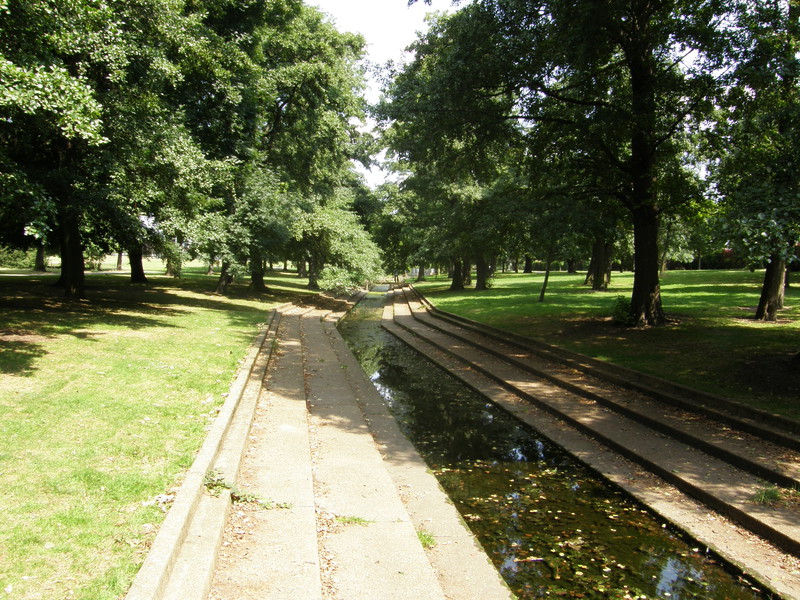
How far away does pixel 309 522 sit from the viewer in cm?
467

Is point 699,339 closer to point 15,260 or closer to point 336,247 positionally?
point 336,247

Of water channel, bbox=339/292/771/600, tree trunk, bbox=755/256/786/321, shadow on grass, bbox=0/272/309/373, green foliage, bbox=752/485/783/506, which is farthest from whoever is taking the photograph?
tree trunk, bbox=755/256/786/321

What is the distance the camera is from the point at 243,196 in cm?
2008

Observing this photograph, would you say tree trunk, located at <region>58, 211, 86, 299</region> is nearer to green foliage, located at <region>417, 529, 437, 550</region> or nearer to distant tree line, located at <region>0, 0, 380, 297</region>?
distant tree line, located at <region>0, 0, 380, 297</region>

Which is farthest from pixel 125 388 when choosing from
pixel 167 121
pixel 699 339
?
pixel 699 339

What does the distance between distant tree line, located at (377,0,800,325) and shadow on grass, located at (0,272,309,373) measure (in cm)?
907

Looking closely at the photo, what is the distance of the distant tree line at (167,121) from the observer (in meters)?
8.70

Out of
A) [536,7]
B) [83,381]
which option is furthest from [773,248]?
[83,381]

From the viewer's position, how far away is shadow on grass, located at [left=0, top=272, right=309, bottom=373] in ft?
31.4

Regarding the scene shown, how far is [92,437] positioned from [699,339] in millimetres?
12278

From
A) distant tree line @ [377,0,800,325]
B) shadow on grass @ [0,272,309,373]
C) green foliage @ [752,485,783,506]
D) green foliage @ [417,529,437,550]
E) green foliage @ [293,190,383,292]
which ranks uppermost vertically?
distant tree line @ [377,0,800,325]

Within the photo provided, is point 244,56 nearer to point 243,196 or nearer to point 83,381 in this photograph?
point 243,196

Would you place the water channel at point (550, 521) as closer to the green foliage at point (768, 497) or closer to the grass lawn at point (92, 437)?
the green foliage at point (768, 497)

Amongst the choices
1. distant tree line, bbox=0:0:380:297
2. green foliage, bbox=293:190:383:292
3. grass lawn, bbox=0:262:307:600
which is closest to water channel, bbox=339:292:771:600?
grass lawn, bbox=0:262:307:600
